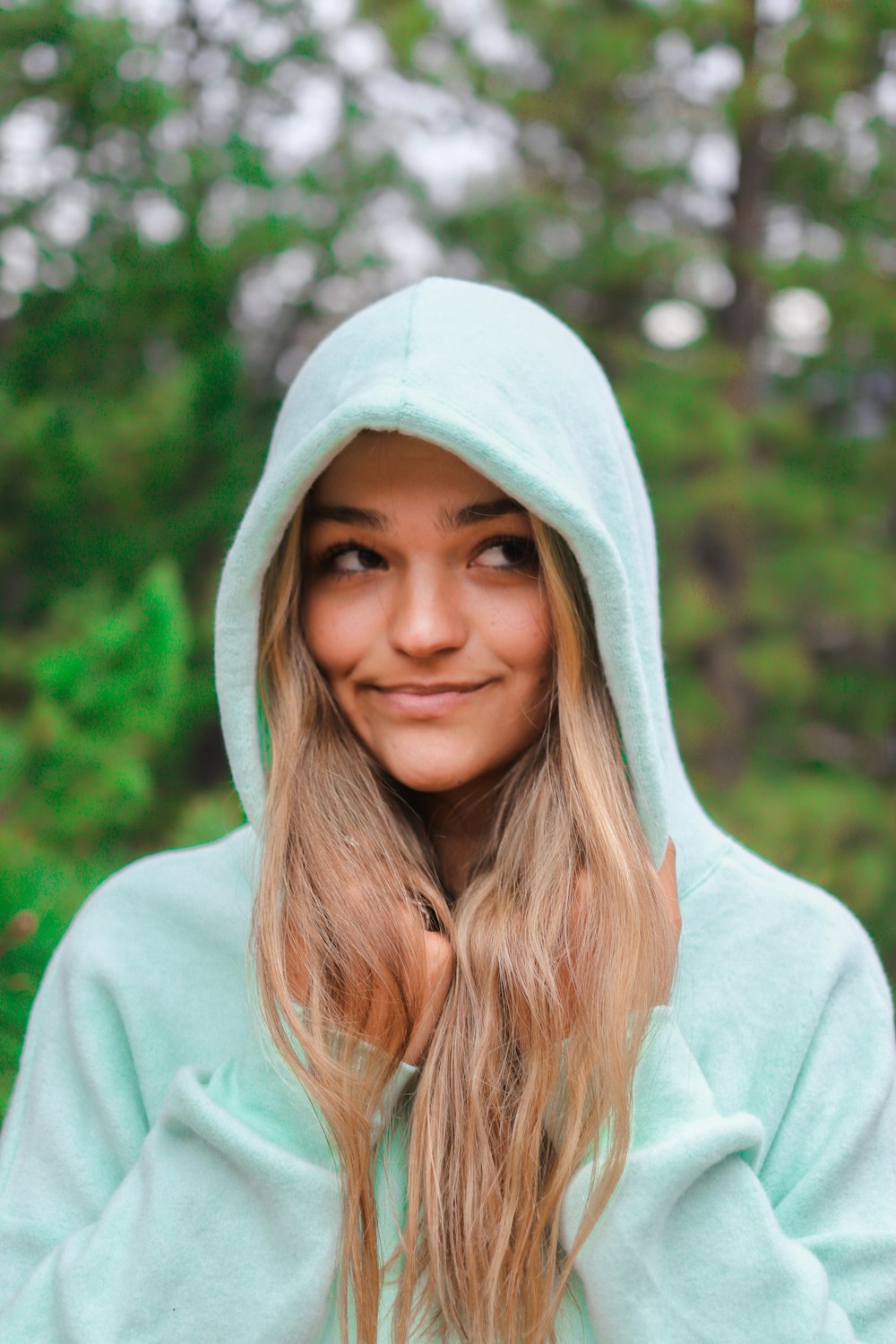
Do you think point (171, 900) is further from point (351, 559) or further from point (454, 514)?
point (454, 514)

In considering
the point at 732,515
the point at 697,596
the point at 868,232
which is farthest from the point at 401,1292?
the point at 868,232

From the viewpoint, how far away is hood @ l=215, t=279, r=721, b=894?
4.18 ft

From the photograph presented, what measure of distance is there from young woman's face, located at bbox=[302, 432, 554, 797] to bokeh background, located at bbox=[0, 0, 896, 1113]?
0.53 meters

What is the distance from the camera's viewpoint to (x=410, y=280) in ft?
13.2

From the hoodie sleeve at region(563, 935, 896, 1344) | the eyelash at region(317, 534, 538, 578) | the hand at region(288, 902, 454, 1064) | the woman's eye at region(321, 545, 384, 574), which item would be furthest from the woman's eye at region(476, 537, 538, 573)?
the hoodie sleeve at region(563, 935, 896, 1344)

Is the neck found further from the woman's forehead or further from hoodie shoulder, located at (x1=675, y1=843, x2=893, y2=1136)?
the woman's forehead

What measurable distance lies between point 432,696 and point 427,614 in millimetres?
112

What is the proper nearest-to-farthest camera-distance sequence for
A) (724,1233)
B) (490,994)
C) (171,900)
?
1. (724,1233)
2. (490,994)
3. (171,900)

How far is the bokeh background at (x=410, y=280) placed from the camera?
106 inches

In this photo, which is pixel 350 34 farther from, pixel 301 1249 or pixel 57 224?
pixel 301 1249

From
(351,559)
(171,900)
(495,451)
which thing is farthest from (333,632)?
(171,900)

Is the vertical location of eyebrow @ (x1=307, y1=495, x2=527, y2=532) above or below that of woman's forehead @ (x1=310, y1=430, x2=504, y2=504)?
below

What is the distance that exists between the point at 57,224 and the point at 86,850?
1630 millimetres

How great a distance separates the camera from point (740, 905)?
1493 mm
